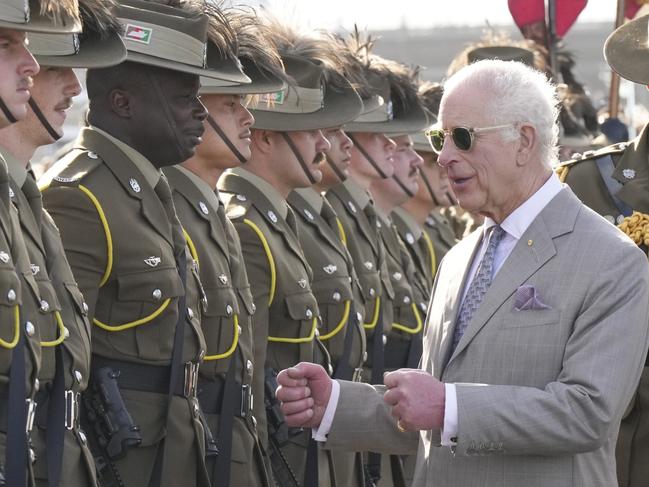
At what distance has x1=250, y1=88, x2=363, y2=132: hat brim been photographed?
25.6 ft

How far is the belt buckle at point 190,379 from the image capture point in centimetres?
616

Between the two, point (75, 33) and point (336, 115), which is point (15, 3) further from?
point (336, 115)

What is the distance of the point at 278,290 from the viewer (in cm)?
724

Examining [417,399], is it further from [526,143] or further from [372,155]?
[372,155]

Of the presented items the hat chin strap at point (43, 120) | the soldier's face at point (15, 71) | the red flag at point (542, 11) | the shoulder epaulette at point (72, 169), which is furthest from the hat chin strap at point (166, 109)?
the red flag at point (542, 11)

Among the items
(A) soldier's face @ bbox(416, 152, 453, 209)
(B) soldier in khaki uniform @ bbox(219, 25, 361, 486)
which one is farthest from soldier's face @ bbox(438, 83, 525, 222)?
(A) soldier's face @ bbox(416, 152, 453, 209)

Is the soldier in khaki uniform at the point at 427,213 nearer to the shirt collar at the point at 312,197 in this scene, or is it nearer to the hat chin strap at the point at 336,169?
the hat chin strap at the point at 336,169

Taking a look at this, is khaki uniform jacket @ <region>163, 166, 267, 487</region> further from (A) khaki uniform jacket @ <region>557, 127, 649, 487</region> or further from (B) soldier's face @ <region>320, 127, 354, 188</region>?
(B) soldier's face @ <region>320, 127, 354, 188</region>

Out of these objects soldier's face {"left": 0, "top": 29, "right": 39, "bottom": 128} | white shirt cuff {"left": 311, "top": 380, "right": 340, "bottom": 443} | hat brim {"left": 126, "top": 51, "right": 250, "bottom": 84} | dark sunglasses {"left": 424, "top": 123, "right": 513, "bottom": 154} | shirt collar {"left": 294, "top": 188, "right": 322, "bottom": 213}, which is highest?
dark sunglasses {"left": 424, "top": 123, "right": 513, "bottom": 154}

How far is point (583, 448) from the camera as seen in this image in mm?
4441

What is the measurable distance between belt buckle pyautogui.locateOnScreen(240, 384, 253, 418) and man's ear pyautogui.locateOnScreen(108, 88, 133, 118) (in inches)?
49.3

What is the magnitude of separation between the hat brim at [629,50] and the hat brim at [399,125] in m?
2.93

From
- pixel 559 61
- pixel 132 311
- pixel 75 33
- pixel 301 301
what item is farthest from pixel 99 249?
pixel 559 61

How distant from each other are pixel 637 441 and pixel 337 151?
321 centimetres
